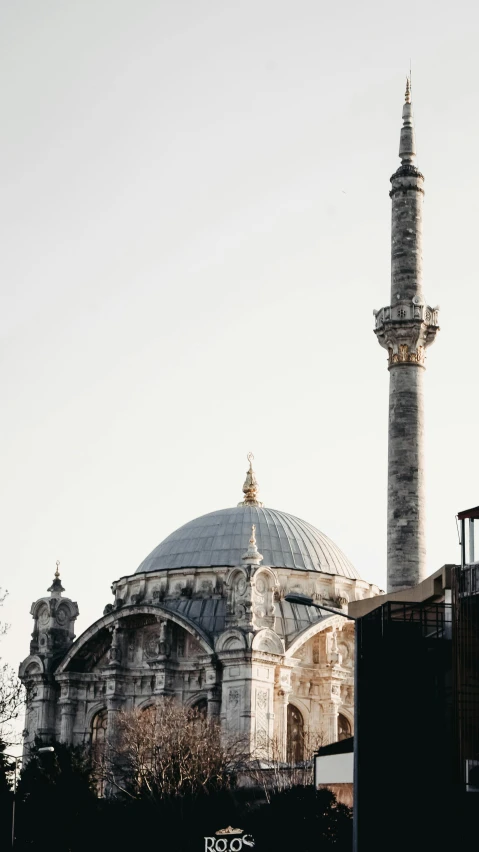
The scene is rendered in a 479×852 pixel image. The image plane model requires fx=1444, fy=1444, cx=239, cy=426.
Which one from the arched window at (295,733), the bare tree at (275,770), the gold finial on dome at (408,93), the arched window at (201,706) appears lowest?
the bare tree at (275,770)

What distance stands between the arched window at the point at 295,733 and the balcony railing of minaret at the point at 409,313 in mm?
20458

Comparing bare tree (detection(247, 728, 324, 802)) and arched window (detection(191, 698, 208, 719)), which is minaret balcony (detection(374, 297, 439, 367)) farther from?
arched window (detection(191, 698, 208, 719))

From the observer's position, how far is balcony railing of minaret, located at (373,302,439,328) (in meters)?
63.8

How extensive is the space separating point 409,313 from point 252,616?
16.3 meters

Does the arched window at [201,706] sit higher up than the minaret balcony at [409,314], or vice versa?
the minaret balcony at [409,314]

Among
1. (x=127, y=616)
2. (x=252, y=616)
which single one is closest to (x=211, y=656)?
(x=252, y=616)

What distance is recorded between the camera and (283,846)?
135 feet

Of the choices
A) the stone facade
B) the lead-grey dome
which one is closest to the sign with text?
the stone facade

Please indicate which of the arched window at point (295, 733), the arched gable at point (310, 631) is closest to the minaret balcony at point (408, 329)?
the arched gable at point (310, 631)

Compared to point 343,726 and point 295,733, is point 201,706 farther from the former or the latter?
point 343,726

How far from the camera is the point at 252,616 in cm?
6850

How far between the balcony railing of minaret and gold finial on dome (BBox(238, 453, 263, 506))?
2231cm

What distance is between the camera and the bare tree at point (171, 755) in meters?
54.5

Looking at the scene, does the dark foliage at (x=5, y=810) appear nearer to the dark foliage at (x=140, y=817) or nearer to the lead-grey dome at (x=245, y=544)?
the dark foliage at (x=140, y=817)
